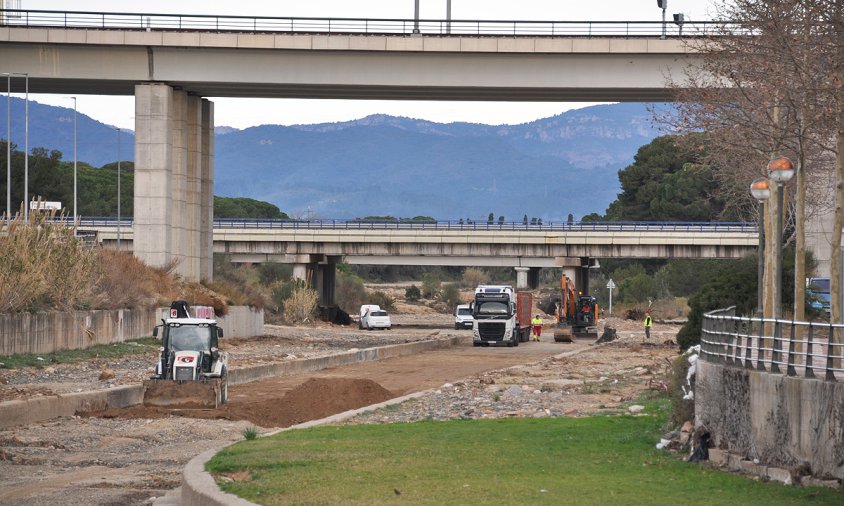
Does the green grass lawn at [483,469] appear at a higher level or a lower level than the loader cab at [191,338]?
lower

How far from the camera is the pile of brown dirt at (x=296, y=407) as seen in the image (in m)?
27.8

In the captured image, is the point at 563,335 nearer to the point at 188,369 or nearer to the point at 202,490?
the point at 188,369

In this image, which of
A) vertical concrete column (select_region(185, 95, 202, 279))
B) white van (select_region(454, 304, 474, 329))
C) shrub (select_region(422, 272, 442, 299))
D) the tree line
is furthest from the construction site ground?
shrub (select_region(422, 272, 442, 299))

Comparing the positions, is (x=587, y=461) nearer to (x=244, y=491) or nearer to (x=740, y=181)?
(x=244, y=491)

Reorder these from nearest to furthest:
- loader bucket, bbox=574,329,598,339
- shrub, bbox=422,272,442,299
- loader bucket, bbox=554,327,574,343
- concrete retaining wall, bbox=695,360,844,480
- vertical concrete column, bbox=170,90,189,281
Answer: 1. concrete retaining wall, bbox=695,360,844,480
2. vertical concrete column, bbox=170,90,189,281
3. loader bucket, bbox=554,327,574,343
4. loader bucket, bbox=574,329,598,339
5. shrub, bbox=422,272,442,299

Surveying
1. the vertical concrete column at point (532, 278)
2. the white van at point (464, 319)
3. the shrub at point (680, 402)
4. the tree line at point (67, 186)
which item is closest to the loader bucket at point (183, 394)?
the shrub at point (680, 402)

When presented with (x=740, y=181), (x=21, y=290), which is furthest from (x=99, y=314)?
(x=740, y=181)

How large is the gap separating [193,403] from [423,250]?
7079 cm

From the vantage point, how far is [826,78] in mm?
24922

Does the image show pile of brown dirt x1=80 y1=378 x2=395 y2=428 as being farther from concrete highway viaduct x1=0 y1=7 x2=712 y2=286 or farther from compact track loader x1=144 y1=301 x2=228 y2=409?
concrete highway viaduct x1=0 y1=7 x2=712 y2=286

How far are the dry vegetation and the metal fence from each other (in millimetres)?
23334

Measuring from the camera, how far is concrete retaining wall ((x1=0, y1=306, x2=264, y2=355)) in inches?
1447

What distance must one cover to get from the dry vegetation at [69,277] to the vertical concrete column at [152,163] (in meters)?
1.38

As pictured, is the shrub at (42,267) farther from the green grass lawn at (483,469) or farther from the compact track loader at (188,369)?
the green grass lawn at (483,469)
